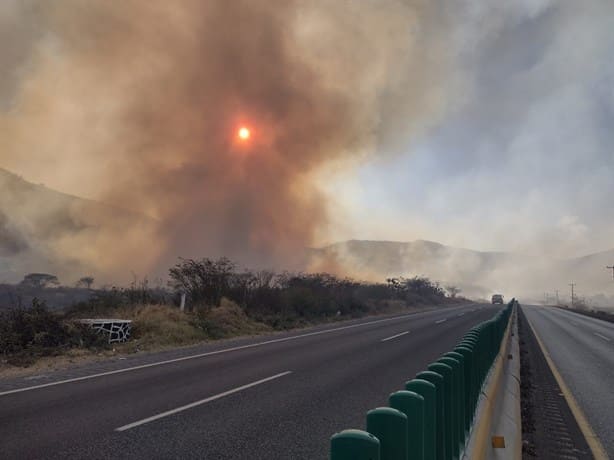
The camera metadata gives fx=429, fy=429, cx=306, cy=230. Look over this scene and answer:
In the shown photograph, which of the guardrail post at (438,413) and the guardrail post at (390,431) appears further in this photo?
the guardrail post at (438,413)

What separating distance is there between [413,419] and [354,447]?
0.71 m

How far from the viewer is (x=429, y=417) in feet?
7.66

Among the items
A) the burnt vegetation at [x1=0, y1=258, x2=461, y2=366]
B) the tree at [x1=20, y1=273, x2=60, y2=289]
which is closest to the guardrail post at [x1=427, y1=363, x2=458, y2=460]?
the burnt vegetation at [x1=0, y1=258, x2=461, y2=366]

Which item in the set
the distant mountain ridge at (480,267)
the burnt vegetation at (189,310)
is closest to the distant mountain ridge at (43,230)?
the burnt vegetation at (189,310)

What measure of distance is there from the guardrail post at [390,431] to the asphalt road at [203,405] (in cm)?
270

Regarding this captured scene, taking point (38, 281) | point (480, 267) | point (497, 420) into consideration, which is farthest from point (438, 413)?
point (480, 267)

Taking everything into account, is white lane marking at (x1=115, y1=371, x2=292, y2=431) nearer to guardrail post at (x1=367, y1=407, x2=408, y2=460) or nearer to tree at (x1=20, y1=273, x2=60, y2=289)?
guardrail post at (x1=367, y1=407, x2=408, y2=460)

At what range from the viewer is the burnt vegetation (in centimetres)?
1052

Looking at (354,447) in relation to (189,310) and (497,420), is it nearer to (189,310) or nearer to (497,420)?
(497,420)

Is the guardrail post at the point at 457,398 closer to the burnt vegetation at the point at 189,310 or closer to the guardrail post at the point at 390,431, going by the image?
the guardrail post at the point at 390,431

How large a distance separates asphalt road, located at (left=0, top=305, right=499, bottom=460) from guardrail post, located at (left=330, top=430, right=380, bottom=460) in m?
3.00

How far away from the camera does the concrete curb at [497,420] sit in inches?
146

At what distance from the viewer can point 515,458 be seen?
389 centimetres

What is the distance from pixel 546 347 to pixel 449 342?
10.6ft
